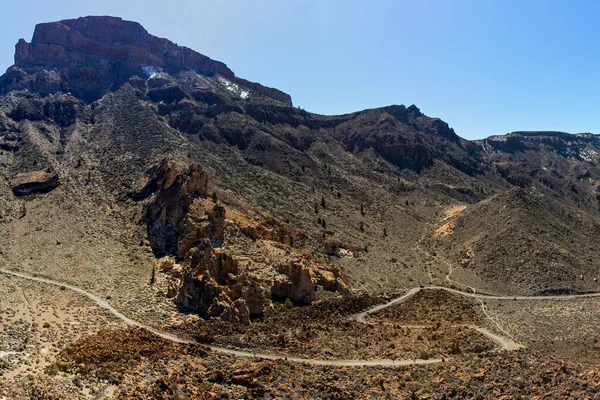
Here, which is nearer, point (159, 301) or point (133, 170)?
point (159, 301)

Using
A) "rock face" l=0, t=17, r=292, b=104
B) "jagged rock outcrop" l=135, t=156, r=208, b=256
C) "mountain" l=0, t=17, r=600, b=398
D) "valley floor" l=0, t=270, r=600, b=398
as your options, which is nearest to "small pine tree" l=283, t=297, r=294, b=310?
"valley floor" l=0, t=270, r=600, b=398

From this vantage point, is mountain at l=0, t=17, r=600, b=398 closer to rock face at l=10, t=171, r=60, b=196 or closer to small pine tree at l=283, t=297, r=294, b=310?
rock face at l=10, t=171, r=60, b=196

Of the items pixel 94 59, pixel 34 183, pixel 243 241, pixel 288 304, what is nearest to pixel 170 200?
pixel 243 241

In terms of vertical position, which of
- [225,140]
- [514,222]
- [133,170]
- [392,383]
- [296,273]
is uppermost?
[225,140]

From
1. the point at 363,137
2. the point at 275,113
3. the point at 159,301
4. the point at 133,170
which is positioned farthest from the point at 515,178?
the point at 159,301

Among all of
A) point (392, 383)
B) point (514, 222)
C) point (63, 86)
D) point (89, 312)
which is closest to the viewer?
point (392, 383)

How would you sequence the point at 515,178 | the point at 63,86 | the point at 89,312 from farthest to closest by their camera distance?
the point at 515,178 < the point at 63,86 < the point at 89,312

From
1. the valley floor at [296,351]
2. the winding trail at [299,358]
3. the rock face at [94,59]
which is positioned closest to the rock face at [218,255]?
the valley floor at [296,351]

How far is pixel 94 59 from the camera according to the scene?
133 meters

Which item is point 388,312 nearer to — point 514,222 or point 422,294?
point 422,294

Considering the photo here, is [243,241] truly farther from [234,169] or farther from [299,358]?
[234,169]

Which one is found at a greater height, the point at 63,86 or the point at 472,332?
the point at 63,86

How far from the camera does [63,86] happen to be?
11400cm

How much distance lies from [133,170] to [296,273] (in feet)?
132
